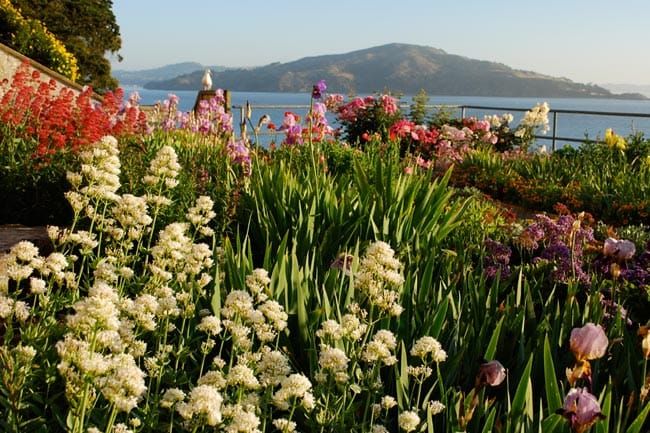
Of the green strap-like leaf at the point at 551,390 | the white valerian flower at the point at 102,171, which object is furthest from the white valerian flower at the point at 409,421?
the white valerian flower at the point at 102,171

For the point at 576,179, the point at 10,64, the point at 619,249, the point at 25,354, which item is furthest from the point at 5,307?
the point at 10,64

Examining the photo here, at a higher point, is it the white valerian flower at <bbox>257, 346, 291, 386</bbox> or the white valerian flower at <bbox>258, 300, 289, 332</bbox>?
the white valerian flower at <bbox>258, 300, 289, 332</bbox>

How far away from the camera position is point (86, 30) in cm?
2528

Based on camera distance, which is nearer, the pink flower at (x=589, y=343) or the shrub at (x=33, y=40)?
the pink flower at (x=589, y=343)

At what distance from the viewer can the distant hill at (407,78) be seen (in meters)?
144

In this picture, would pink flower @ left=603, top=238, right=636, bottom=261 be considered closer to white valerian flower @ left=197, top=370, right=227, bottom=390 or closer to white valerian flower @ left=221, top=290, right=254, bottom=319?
white valerian flower @ left=221, top=290, right=254, bottom=319

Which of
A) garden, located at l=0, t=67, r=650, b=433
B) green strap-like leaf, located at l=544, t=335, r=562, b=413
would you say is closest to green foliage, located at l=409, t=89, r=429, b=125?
garden, located at l=0, t=67, r=650, b=433

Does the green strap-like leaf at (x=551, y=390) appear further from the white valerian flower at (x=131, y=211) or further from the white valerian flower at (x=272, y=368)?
the white valerian flower at (x=131, y=211)

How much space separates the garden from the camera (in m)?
1.75

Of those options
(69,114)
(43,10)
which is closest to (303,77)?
(43,10)

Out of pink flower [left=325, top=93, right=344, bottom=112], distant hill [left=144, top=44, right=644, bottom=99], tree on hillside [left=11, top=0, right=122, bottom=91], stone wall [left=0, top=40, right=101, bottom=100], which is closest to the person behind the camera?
pink flower [left=325, top=93, right=344, bottom=112]

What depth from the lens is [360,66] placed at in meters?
167

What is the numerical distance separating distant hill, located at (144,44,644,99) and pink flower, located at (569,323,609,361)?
130344mm

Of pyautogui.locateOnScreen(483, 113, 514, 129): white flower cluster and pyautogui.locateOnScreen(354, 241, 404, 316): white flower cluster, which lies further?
pyautogui.locateOnScreen(483, 113, 514, 129): white flower cluster
